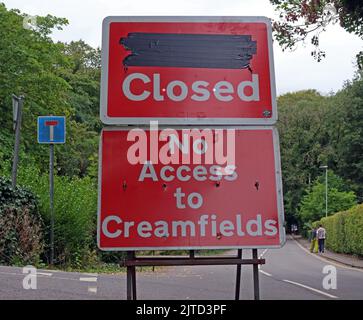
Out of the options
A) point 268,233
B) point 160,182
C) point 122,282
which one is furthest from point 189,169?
point 122,282

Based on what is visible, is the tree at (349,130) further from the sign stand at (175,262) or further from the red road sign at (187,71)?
the sign stand at (175,262)

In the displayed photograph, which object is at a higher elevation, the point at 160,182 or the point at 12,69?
the point at 12,69

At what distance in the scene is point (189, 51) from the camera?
14.6 ft

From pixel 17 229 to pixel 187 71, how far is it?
1176cm

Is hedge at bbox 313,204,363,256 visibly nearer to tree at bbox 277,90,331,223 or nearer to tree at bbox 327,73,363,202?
tree at bbox 327,73,363,202

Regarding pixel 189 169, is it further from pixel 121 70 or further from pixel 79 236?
pixel 79 236

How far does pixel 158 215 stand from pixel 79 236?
1370cm

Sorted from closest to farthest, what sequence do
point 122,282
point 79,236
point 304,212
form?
point 122,282 < point 79,236 < point 304,212

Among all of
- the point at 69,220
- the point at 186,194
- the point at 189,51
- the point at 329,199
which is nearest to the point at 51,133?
the point at 69,220

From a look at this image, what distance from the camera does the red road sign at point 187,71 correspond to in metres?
4.37

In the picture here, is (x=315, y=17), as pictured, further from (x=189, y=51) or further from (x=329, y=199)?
(x=329, y=199)

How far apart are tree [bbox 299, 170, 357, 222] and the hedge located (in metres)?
23.6

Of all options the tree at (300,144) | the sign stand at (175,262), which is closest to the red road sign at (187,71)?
the sign stand at (175,262)

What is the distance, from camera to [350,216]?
36281 mm
